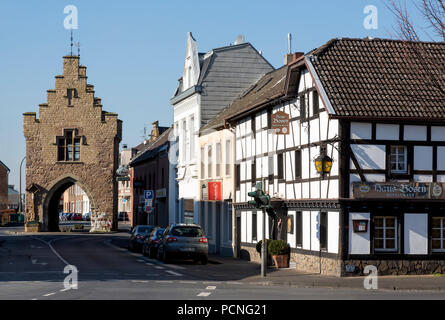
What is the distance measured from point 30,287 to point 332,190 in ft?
34.6

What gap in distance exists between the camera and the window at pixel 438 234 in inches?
1105

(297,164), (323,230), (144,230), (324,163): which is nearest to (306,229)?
(323,230)

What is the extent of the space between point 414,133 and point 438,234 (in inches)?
132

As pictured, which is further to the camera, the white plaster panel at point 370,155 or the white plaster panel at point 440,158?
the white plaster panel at point 440,158

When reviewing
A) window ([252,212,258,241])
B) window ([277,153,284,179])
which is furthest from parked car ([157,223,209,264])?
window ([277,153,284,179])

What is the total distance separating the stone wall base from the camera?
88.5 feet

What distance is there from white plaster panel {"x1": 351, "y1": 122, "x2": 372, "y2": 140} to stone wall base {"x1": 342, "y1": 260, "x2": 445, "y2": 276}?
3.89m

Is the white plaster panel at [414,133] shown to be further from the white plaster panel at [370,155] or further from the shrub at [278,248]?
the shrub at [278,248]

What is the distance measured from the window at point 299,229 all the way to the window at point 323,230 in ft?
6.62

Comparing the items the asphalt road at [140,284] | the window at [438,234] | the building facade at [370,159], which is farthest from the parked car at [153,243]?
the window at [438,234]

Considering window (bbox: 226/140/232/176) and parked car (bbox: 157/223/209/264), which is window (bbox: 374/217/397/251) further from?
window (bbox: 226/140/232/176)

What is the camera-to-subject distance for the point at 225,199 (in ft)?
136

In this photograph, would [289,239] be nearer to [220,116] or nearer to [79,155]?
[220,116]

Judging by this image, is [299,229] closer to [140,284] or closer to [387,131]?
[387,131]
